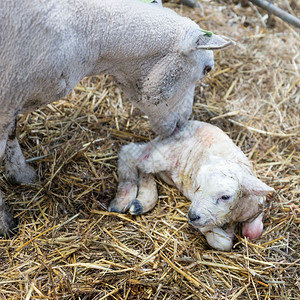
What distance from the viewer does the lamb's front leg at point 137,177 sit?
9.59ft

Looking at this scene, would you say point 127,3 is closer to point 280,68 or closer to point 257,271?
point 257,271

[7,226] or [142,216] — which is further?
[142,216]

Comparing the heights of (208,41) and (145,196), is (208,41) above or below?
above

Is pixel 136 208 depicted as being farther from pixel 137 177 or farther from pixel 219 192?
pixel 219 192

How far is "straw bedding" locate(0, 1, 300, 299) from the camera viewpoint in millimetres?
2412

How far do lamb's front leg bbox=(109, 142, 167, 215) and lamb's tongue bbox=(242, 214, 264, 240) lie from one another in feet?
2.16

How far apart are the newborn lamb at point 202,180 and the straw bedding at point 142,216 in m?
0.10

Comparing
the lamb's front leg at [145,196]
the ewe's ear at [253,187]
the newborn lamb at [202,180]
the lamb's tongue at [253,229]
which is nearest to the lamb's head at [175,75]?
the newborn lamb at [202,180]

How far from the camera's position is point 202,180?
249 centimetres

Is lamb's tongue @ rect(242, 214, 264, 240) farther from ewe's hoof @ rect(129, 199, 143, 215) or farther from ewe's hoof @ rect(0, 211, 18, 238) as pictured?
ewe's hoof @ rect(0, 211, 18, 238)

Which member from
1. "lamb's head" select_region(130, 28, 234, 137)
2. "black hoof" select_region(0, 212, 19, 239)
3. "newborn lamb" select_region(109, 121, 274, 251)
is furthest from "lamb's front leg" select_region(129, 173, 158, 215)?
"black hoof" select_region(0, 212, 19, 239)

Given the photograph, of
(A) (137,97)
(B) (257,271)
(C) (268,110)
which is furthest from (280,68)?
(B) (257,271)

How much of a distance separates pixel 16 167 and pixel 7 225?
0.41 metres

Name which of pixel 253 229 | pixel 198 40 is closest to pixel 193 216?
pixel 253 229
